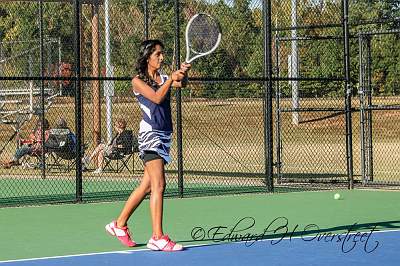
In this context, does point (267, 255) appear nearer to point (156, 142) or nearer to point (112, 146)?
point (156, 142)

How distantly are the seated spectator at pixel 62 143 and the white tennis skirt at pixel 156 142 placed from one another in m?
10.0

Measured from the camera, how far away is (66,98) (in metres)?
29.0

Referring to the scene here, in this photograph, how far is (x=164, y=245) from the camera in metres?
9.45

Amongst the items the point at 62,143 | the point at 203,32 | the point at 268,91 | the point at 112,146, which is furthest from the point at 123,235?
the point at 62,143

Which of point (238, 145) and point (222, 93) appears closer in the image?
→ point (238, 145)

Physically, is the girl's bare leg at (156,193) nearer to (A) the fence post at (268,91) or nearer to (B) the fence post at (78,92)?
(B) the fence post at (78,92)

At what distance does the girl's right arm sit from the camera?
924 cm

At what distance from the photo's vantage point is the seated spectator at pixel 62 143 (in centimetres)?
1977

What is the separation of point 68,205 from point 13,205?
2.51 feet

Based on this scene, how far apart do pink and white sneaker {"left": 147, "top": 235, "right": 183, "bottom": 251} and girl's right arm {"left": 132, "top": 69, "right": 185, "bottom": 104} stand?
125cm

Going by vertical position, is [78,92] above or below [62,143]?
above

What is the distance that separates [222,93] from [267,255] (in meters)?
22.8

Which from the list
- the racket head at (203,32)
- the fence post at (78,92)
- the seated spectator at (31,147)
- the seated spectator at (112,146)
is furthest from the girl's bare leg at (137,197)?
the seated spectator at (31,147)

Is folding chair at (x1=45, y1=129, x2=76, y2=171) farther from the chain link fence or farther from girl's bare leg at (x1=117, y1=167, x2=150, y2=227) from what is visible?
girl's bare leg at (x1=117, y1=167, x2=150, y2=227)
